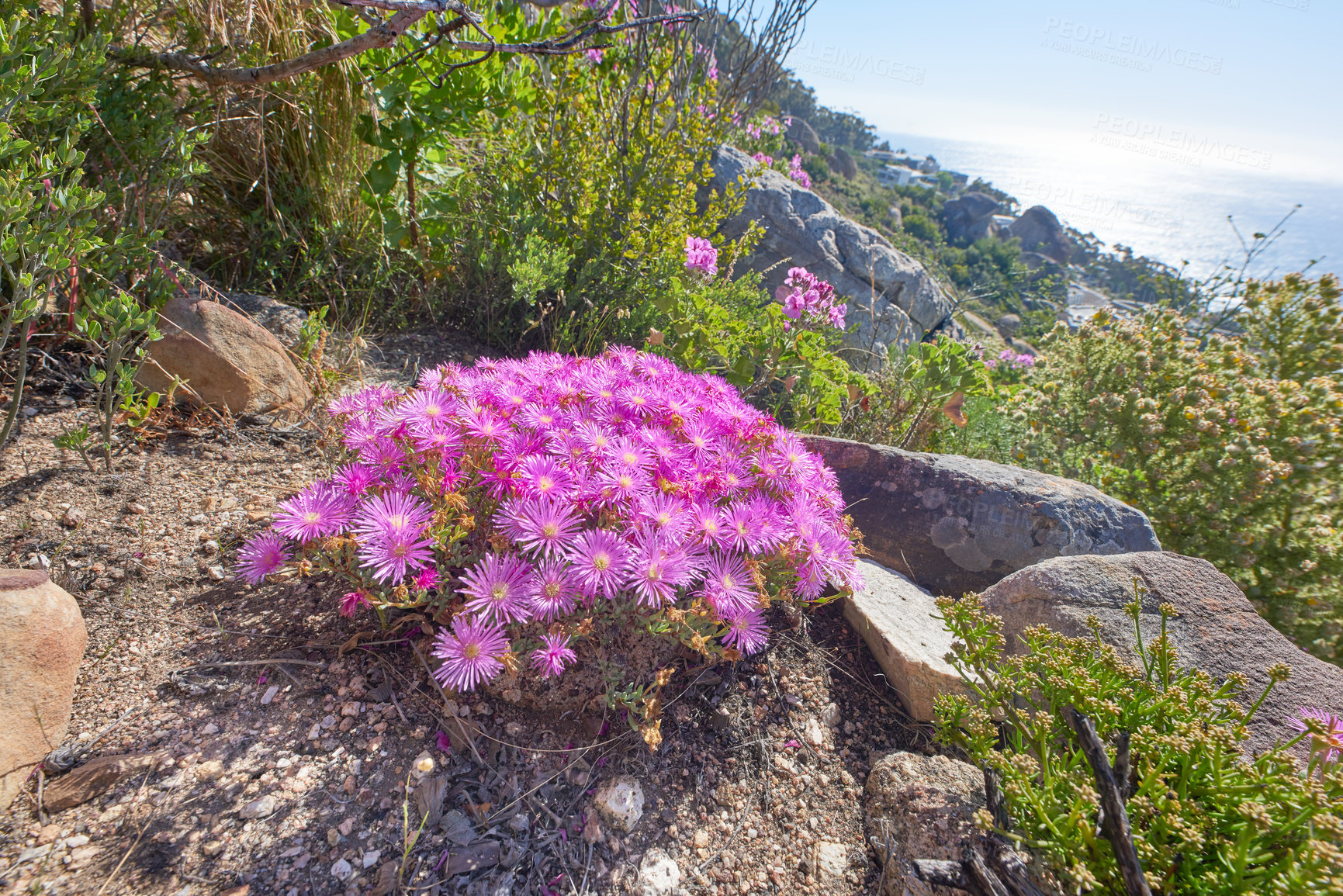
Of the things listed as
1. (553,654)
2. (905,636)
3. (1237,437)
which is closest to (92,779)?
(553,654)

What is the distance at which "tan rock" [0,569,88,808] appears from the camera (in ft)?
4.16

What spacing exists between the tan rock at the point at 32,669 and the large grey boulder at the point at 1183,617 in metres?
2.35

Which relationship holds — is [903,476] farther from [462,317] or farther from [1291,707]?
[462,317]

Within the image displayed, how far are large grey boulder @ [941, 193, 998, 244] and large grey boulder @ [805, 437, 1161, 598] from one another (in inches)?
1396

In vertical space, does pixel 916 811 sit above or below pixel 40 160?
below

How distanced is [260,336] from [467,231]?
4.97 ft

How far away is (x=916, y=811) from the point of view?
1.50 meters

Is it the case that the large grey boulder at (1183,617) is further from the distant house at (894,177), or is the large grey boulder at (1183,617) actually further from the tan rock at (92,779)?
the distant house at (894,177)

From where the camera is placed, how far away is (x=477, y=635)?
1.29 metres

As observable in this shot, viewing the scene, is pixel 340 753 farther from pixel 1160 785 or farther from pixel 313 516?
pixel 1160 785

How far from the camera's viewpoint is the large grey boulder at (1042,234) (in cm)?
3722

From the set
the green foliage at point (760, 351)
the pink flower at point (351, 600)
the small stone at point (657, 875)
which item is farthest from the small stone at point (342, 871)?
the green foliage at point (760, 351)

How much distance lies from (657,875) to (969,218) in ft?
137

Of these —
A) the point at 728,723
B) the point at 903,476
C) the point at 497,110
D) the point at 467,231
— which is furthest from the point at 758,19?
the point at 728,723
